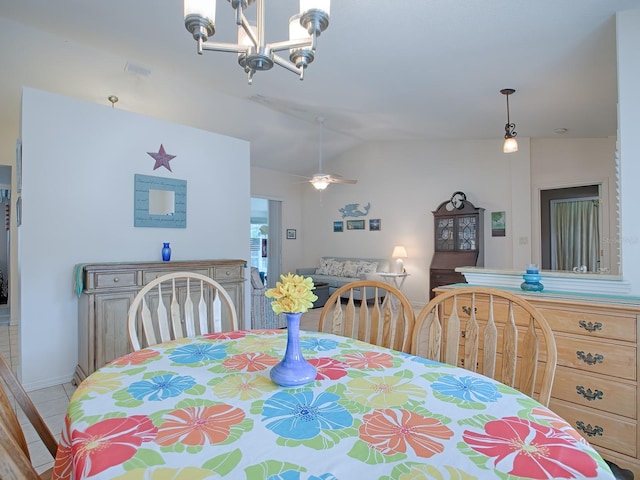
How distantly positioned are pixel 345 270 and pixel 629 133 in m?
5.57

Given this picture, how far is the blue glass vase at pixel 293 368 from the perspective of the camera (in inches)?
40.2

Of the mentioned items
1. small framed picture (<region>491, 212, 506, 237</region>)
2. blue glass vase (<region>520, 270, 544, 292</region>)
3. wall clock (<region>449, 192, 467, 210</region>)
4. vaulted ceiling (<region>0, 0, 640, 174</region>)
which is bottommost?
blue glass vase (<region>520, 270, 544, 292</region>)

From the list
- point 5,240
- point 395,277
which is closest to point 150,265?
point 395,277

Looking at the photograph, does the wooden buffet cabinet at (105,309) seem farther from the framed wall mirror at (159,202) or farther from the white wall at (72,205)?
the framed wall mirror at (159,202)

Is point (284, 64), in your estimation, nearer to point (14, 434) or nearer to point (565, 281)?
point (14, 434)

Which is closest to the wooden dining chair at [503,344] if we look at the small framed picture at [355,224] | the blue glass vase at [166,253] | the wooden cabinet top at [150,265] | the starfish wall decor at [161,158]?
the wooden cabinet top at [150,265]

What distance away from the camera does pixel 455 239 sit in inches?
234

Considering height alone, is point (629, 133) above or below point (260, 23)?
below

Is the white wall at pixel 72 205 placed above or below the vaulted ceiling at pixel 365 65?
below

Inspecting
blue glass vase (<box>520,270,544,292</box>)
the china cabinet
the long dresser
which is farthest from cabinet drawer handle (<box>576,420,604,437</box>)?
the china cabinet

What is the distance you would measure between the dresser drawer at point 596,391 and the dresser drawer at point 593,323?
0.21m

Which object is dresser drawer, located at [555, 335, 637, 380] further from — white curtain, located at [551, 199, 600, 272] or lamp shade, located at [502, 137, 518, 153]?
white curtain, located at [551, 199, 600, 272]

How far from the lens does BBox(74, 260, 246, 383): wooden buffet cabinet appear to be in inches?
111

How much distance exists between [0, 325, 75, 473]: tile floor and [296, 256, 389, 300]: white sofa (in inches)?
181
